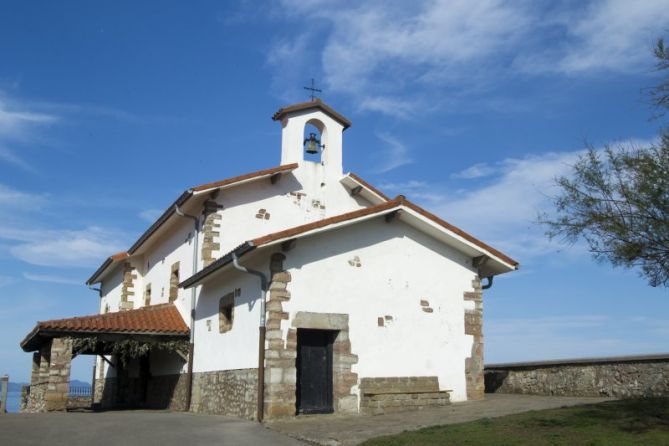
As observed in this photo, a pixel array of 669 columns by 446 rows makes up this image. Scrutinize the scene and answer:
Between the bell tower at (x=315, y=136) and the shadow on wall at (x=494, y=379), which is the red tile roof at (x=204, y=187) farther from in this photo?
the shadow on wall at (x=494, y=379)

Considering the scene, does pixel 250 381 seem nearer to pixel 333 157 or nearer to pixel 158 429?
pixel 158 429

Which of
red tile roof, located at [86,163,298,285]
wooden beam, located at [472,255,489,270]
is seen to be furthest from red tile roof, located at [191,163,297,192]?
wooden beam, located at [472,255,489,270]

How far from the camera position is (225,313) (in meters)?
15.6

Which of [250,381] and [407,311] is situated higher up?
[407,311]

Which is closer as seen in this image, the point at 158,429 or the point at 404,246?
the point at 158,429

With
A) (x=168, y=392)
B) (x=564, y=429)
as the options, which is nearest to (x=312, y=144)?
(x=168, y=392)

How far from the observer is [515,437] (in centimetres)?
870

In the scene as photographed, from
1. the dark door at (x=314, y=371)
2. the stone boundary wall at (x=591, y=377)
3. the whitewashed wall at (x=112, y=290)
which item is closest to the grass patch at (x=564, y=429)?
the stone boundary wall at (x=591, y=377)

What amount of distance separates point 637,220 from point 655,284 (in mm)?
1004

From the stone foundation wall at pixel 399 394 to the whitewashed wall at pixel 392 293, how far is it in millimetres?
171

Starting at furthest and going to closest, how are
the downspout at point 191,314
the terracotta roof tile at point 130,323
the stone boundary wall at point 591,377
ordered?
1. the downspout at point 191,314
2. the terracotta roof tile at point 130,323
3. the stone boundary wall at point 591,377

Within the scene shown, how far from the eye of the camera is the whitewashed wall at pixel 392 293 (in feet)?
44.7

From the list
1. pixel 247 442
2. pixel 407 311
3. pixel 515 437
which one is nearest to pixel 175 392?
pixel 407 311

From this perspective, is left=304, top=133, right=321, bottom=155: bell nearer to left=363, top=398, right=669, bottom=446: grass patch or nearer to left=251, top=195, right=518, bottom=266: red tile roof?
left=251, top=195, right=518, bottom=266: red tile roof
